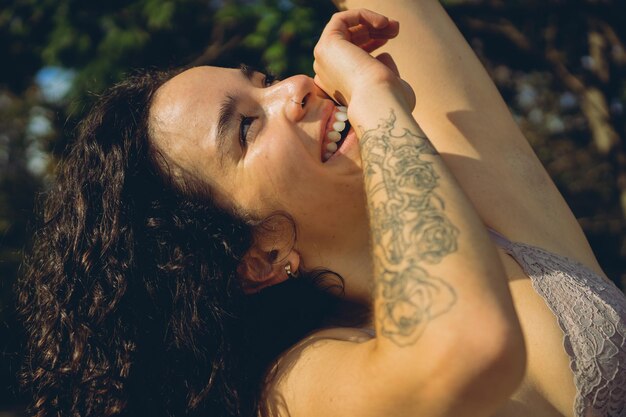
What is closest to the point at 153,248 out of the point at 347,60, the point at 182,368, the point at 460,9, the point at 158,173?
the point at 158,173

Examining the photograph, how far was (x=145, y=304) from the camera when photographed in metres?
2.12

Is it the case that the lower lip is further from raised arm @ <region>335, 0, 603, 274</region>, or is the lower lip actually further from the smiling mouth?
raised arm @ <region>335, 0, 603, 274</region>

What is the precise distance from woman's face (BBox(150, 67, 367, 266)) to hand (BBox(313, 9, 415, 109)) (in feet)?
0.38

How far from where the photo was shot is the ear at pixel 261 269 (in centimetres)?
218

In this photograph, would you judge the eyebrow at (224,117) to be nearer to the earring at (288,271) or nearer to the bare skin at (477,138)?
the earring at (288,271)

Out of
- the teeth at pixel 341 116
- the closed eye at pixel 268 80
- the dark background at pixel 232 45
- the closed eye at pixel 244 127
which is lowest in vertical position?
the dark background at pixel 232 45

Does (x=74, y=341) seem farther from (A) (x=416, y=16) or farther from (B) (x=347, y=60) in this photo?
(A) (x=416, y=16)

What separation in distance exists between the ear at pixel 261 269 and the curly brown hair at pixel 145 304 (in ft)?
0.20

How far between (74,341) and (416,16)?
Result: 163cm

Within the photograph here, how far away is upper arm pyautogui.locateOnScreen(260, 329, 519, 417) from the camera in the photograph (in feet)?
4.44

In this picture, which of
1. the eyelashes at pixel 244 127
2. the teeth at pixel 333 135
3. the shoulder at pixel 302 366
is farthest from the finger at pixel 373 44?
the shoulder at pixel 302 366

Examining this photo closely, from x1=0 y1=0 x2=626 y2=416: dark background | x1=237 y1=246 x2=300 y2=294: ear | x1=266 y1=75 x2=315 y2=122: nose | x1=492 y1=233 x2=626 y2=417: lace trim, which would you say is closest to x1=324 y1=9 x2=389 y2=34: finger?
x1=266 y1=75 x2=315 y2=122: nose

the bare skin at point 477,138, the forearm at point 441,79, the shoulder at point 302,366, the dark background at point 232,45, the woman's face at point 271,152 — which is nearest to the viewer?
the shoulder at point 302,366

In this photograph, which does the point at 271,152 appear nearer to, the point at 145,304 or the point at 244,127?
the point at 244,127
